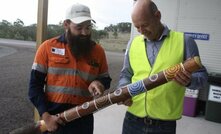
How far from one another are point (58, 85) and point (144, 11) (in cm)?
77

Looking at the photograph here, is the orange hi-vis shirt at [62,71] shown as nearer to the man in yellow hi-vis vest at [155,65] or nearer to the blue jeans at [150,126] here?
the man in yellow hi-vis vest at [155,65]

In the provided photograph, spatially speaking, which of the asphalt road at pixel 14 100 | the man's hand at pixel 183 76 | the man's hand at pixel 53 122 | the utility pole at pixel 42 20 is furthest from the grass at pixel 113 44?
the man's hand at pixel 183 76

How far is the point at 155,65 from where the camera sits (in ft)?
6.91

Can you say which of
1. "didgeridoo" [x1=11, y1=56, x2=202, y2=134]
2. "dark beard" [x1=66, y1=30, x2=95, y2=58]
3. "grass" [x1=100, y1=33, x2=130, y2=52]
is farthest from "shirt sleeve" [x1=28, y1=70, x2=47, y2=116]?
"grass" [x1=100, y1=33, x2=130, y2=52]

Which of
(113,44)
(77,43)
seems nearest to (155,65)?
(77,43)

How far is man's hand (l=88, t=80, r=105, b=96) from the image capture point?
2.21 meters

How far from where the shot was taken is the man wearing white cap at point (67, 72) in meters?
2.25

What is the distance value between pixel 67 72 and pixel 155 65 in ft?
1.99

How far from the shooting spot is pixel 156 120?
218cm

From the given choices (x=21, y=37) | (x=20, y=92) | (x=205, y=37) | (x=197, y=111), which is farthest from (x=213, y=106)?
(x=21, y=37)

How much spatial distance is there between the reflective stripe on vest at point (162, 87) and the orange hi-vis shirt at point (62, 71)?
0.36 metres

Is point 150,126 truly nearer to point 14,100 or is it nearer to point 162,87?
point 162,87

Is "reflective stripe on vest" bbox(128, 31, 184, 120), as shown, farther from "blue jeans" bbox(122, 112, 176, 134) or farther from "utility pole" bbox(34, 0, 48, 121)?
"utility pole" bbox(34, 0, 48, 121)

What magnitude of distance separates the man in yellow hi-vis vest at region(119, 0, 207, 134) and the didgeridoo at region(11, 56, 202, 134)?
7.9 inches
